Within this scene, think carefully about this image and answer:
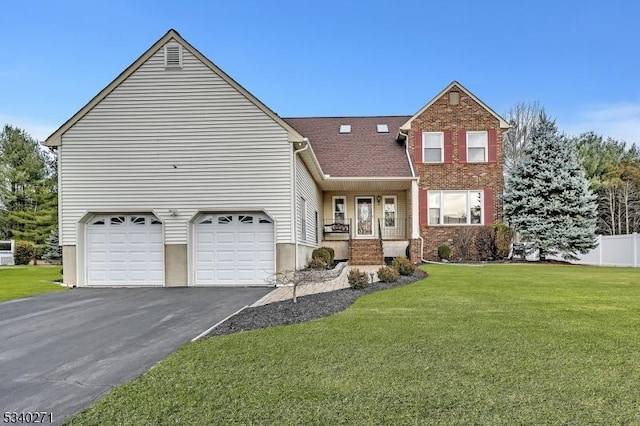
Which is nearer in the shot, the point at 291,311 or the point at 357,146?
the point at 291,311

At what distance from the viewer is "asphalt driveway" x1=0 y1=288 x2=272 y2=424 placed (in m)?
4.03

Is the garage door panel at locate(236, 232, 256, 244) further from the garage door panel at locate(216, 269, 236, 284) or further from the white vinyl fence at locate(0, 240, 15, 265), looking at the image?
the white vinyl fence at locate(0, 240, 15, 265)

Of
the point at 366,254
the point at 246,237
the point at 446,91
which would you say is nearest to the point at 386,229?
the point at 366,254

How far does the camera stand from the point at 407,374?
407 cm

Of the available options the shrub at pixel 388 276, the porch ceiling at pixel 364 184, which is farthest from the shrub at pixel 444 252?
the shrub at pixel 388 276

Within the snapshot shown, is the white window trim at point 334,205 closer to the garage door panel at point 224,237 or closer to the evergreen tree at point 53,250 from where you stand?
the garage door panel at point 224,237

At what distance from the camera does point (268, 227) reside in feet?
41.3

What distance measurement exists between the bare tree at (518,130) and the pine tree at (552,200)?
14034 mm

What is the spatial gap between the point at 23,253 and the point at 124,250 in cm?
1987

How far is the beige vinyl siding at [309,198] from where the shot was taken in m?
13.5

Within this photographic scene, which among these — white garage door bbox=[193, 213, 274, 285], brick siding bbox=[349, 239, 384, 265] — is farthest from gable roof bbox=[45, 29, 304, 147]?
brick siding bbox=[349, 239, 384, 265]

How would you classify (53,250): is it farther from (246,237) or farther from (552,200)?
(552,200)

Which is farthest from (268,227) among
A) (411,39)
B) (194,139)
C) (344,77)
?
(344,77)

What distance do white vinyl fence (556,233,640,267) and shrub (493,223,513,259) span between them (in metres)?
3.48
